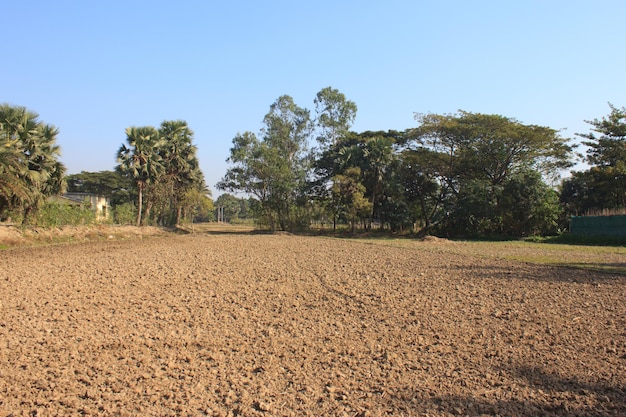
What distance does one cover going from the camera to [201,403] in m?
4.35

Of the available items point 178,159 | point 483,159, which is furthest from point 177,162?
point 483,159

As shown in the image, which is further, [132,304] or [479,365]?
[132,304]

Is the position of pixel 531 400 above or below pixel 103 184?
below

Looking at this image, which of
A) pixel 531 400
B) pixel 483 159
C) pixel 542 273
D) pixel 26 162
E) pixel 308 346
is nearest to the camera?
pixel 531 400

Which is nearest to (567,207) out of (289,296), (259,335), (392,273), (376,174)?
(376,174)

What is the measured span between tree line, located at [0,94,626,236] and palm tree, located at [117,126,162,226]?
Result: 0.27ft

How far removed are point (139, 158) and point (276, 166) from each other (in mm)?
13711

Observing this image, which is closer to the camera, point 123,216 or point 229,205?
point 123,216

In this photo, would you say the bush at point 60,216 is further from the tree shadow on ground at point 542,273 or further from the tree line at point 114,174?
the tree shadow on ground at point 542,273

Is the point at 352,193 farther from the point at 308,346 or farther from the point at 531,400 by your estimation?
the point at 531,400

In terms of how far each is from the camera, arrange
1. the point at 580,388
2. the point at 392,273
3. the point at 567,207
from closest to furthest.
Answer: the point at 580,388
the point at 392,273
the point at 567,207

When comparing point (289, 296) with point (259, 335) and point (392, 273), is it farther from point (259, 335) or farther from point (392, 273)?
point (392, 273)

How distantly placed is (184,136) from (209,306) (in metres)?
34.0

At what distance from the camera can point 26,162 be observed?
2136cm
